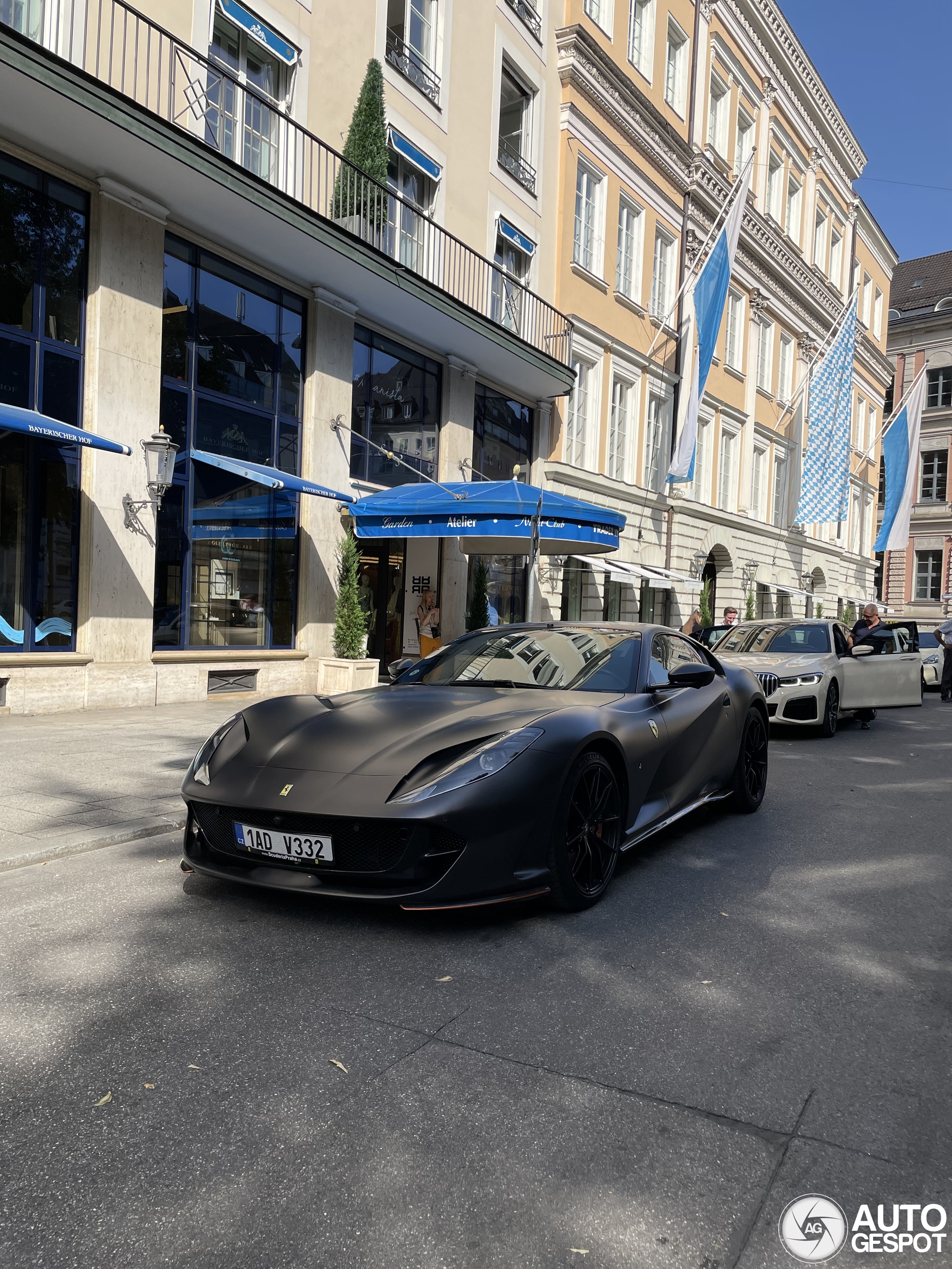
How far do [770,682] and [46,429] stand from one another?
828cm

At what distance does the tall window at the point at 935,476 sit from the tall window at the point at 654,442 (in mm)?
31628

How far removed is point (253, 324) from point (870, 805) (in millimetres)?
10641

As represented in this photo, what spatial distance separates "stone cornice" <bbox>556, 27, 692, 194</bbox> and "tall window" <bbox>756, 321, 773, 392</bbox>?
25.4 ft

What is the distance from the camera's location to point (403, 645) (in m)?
18.6

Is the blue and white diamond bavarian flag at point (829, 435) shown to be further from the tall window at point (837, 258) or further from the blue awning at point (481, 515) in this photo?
the blue awning at point (481, 515)

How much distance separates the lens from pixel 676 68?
2614 cm

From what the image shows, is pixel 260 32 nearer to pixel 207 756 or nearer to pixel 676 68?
pixel 207 756

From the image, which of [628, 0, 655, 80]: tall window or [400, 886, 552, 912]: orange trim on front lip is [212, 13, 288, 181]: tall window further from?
[628, 0, 655, 80]: tall window

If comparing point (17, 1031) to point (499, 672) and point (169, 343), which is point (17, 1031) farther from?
point (169, 343)

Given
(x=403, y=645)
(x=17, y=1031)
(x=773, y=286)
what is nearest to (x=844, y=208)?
(x=773, y=286)

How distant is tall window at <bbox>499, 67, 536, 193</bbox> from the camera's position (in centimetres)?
2034

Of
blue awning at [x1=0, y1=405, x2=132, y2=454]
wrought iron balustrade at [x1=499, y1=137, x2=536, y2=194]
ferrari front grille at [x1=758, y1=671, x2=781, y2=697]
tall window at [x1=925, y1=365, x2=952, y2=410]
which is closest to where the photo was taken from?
blue awning at [x1=0, y1=405, x2=132, y2=454]

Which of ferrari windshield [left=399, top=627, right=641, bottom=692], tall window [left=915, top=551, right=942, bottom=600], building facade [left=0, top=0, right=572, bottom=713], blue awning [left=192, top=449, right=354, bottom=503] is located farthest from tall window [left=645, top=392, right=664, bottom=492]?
tall window [left=915, top=551, right=942, bottom=600]

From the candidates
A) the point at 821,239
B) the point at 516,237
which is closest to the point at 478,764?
the point at 516,237
